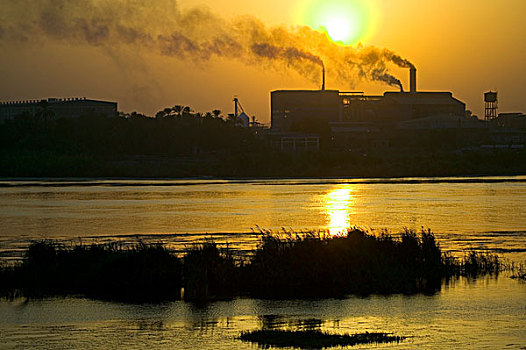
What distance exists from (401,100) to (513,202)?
12133 cm

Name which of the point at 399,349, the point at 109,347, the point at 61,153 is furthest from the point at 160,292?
the point at 61,153

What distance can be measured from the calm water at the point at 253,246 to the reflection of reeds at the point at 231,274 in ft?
3.30

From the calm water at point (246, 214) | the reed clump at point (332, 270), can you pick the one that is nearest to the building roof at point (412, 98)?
the calm water at point (246, 214)

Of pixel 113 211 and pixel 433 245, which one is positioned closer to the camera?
pixel 433 245

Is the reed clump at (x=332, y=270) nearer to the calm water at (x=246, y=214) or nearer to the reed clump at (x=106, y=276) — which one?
the reed clump at (x=106, y=276)

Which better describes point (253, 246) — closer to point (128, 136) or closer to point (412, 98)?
point (128, 136)

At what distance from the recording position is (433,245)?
30.5 metres

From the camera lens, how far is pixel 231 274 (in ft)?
91.0

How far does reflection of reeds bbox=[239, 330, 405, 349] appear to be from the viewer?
68.0ft

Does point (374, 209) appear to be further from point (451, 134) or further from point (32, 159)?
point (451, 134)

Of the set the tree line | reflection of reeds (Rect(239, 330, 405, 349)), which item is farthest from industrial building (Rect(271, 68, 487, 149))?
reflection of reeds (Rect(239, 330, 405, 349))

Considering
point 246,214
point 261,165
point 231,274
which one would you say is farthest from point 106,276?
point 261,165

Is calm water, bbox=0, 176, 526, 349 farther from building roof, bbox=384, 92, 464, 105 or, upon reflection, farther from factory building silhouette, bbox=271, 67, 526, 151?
building roof, bbox=384, 92, 464, 105

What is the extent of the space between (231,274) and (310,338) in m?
6.96
